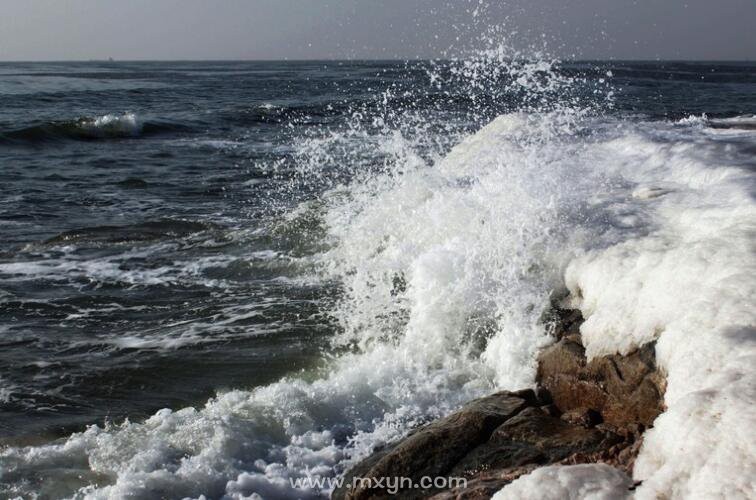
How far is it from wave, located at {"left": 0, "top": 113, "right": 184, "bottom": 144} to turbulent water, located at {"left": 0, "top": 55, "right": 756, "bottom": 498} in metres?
8.96

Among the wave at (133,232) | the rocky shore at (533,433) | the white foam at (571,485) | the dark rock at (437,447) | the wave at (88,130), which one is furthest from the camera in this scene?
the wave at (88,130)

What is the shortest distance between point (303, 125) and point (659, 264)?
2318 centimetres

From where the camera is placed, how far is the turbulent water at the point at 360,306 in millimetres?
4512

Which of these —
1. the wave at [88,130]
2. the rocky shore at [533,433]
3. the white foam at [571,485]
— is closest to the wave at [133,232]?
the rocky shore at [533,433]

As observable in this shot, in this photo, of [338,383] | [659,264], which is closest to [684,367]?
[659,264]

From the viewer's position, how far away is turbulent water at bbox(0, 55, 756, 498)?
451 centimetres

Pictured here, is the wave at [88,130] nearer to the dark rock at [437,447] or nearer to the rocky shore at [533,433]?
the dark rock at [437,447]

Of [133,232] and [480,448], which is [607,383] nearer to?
[480,448]

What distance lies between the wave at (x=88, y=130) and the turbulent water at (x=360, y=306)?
29.4ft

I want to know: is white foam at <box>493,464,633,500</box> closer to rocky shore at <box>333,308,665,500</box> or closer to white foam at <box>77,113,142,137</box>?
rocky shore at <box>333,308,665,500</box>

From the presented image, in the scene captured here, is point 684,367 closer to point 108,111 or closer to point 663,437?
point 663,437

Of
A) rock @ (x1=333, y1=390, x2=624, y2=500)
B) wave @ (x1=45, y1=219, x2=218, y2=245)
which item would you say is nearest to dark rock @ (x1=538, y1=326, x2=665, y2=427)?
rock @ (x1=333, y1=390, x2=624, y2=500)

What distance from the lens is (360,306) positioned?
775cm

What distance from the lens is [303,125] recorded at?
27.1 meters
